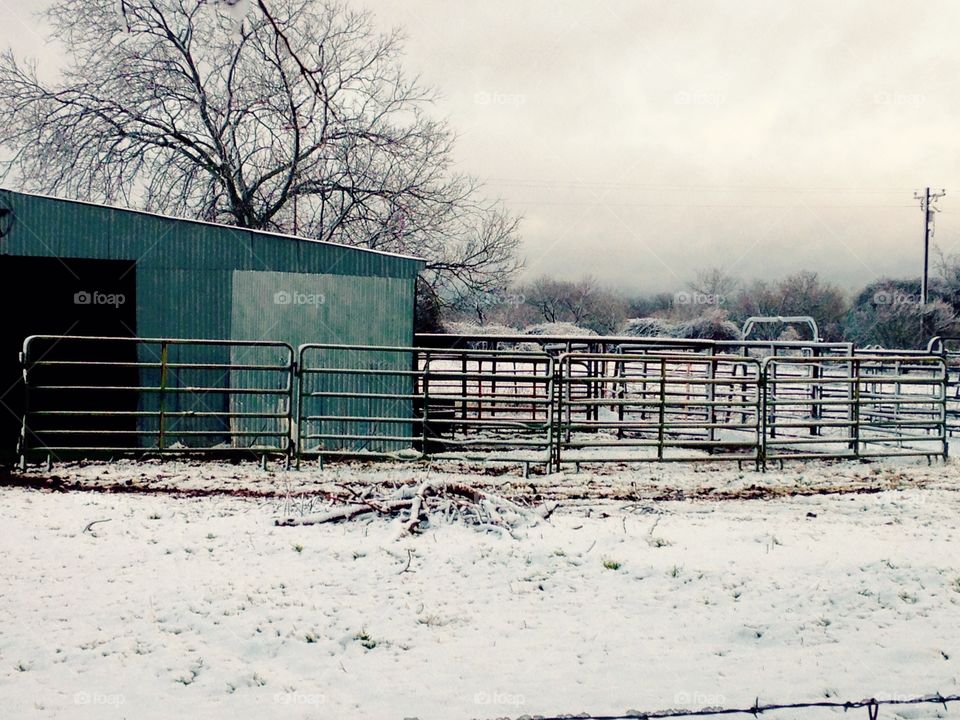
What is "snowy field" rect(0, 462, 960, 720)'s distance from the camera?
440cm

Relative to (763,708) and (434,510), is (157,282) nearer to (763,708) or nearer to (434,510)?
(434,510)

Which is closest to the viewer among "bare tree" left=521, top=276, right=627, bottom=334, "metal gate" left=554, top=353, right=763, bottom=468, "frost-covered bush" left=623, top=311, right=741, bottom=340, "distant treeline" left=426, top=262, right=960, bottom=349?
"metal gate" left=554, top=353, right=763, bottom=468

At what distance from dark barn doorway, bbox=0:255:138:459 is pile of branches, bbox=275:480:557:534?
555cm

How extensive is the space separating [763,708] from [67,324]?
35.0ft

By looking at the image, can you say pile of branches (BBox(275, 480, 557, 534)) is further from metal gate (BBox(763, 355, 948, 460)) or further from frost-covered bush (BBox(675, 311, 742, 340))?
frost-covered bush (BBox(675, 311, 742, 340))

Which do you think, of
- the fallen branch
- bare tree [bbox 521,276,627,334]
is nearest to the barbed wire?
the fallen branch

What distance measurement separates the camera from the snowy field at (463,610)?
440 cm

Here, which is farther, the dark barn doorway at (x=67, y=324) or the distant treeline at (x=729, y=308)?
the distant treeline at (x=729, y=308)

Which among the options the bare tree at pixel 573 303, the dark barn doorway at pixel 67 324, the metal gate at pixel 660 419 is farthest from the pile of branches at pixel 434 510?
the bare tree at pixel 573 303

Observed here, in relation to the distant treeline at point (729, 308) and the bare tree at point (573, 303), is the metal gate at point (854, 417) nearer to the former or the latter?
the distant treeline at point (729, 308)

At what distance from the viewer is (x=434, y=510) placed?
24.1 feet

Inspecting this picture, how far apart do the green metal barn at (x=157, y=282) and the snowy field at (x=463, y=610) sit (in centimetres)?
394

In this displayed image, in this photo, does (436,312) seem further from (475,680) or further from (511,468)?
(475,680)

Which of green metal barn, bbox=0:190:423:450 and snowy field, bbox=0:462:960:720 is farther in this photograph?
green metal barn, bbox=0:190:423:450
